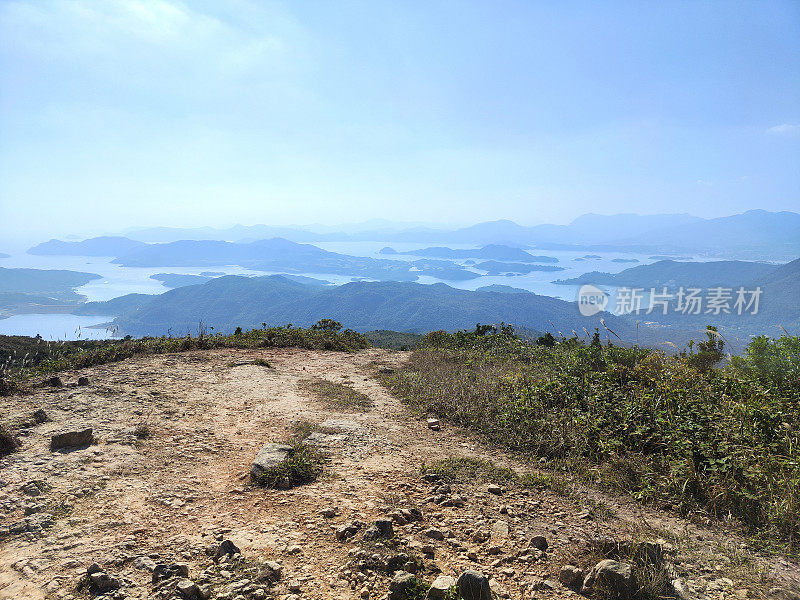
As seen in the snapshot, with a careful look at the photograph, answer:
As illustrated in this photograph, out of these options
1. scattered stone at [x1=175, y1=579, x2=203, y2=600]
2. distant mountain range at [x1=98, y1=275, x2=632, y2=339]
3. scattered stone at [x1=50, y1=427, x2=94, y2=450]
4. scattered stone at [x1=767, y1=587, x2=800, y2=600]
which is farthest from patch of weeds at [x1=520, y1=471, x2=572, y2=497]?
distant mountain range at [x1=98, y1=275, x2=632, y2=339]

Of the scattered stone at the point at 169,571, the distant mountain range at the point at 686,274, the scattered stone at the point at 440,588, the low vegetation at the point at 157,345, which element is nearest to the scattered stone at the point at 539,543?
the scattered stone at the point at 440,588

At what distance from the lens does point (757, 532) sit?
131 inches

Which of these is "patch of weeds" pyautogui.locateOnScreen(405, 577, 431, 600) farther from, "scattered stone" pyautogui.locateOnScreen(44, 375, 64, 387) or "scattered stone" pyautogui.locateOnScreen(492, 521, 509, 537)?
"scattered stone" pyautogui.locateOnScreen(44, 375, 64, 387)

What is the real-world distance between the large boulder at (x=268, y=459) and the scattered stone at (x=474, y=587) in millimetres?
2761

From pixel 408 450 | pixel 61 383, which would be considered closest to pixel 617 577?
pixel 408 450

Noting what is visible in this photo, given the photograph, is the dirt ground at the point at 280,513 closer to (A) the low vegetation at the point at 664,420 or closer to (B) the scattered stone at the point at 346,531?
(B) the scattered stone at the point at 346,531

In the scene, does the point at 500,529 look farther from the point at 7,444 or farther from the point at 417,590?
the point at 7,444

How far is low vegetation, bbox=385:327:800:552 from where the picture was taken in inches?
147

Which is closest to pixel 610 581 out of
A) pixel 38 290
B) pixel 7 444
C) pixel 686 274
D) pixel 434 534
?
pixel 434 534

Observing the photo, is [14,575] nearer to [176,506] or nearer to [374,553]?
[176,506]

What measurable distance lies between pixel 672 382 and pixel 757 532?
2554 millimetres

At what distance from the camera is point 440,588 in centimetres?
267

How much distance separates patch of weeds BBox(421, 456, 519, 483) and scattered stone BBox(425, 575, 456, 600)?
5.82 ft

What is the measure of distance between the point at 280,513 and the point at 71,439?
3385mm
